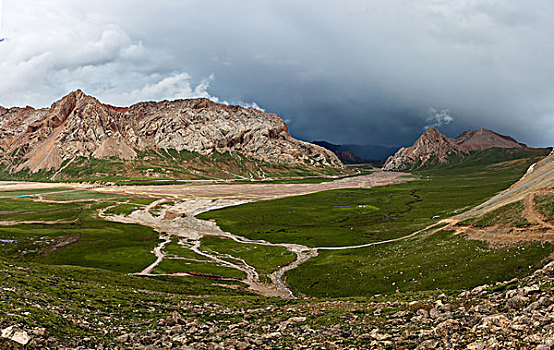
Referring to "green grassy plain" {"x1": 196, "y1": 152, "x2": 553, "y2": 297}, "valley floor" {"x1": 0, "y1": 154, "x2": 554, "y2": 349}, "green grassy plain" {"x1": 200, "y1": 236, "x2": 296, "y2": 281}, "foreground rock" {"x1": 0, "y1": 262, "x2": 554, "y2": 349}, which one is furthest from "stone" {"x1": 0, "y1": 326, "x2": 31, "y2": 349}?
"green grassy plain" {"x1": 200, "y1": 236, "x2": 296, "y2": 281}

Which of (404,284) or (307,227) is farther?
(307,227)

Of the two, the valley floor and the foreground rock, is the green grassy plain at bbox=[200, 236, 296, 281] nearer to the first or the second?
the valley floor

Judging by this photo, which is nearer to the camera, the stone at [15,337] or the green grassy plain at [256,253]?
the stone at [15,337]

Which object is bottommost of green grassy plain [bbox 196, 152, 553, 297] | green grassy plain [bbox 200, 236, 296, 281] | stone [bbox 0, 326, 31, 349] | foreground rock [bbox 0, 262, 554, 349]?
green grassy plain [bbox 200, 236, 296, 281]

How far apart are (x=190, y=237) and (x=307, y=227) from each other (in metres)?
41.7

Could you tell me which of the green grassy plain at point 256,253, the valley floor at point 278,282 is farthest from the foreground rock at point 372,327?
the green grassy plain at point 256,253

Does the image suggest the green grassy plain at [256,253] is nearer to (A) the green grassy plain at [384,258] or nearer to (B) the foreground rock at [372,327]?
(A) the green grassy plain at [384,258]

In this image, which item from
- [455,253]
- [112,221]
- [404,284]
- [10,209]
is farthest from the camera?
[10,209]

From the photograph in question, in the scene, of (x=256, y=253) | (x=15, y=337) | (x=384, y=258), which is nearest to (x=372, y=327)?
(x=15, y=337)

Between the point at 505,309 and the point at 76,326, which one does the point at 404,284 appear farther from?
the point at 76,326

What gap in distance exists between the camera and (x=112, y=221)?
12006cm

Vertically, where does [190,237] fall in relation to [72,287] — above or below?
below

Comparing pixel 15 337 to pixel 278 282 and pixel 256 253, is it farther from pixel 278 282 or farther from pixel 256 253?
pixel 256 253

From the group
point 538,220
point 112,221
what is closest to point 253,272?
point 538,220
